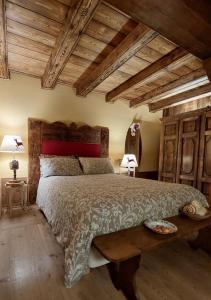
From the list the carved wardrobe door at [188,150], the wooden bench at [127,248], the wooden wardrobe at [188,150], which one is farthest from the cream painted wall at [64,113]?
the wooden bench at [127,248]

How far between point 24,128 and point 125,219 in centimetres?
250

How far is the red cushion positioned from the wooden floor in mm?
1585

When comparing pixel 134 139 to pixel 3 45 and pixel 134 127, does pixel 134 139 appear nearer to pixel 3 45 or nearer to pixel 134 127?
pixel 134 127

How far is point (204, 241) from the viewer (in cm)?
188

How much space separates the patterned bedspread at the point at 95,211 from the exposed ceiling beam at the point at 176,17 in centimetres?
141

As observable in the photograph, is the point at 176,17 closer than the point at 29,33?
Yes

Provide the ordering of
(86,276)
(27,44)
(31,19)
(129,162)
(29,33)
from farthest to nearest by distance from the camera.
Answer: (129,162)
(27,44)
(29,33)
(31,19)
(86,276)

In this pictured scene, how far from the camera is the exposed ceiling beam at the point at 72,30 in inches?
58.2

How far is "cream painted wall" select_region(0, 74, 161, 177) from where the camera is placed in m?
2.99

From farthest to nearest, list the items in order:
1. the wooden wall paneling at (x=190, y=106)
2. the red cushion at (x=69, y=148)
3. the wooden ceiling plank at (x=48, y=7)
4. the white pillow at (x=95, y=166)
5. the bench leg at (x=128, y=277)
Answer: the wooden wall paneling at (x=190, y=106) < the red cushion at (x=69, y=148) < the white pillow at (x=95, y=166) < the wooden ceiling plank at (x=48, y=7) < the bench leg at (x=128, y=277)

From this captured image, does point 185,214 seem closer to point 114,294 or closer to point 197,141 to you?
point 114,294

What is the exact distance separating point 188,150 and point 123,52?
237 centimetres

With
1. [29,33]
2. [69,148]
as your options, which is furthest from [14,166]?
[29,33]

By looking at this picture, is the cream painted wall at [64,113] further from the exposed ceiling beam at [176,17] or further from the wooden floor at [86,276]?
the exposed ceiling beam at [176,17]
